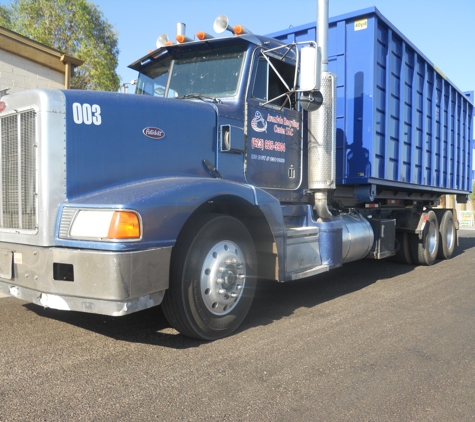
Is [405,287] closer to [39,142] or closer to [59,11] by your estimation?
[39,142]

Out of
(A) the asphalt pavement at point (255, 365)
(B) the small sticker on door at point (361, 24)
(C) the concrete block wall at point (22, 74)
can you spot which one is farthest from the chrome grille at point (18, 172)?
(C) the concrete block wall at point (22, 74)

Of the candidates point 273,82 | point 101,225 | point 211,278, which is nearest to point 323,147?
point 273,82

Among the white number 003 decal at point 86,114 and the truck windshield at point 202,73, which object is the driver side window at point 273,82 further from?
the white number 003 decal at point 86,114

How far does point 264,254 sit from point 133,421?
2.30 meters

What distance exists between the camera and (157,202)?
3.38 meters

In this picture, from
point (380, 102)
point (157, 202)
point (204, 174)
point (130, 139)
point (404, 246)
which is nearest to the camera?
point (157, 202)

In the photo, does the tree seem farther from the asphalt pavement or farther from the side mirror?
the side mirror

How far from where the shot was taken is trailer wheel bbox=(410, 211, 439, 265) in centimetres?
857

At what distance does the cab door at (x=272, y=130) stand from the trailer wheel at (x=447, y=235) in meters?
5.23

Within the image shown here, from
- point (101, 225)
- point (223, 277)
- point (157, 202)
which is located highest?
point (157, 202)

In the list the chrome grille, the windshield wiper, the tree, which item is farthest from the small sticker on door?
the tree

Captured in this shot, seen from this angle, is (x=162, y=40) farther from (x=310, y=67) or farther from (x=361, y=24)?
(x=361, y=24)

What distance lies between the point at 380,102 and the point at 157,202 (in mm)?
4617

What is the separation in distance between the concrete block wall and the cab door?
6.10 metres
